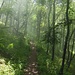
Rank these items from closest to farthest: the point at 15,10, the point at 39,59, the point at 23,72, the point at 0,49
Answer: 1. the point at 23,72
2. the point at 0,49
3. the point at 39,59
4. the point at 15,10

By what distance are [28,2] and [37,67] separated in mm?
24550

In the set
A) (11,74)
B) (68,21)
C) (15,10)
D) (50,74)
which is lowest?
(50,74)

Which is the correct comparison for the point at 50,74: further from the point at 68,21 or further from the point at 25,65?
the point at 68,21

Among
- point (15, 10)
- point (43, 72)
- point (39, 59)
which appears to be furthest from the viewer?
point (15, 10)

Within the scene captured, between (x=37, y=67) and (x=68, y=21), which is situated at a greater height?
(x=68, y=21)

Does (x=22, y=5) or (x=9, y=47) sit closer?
(x=9, y=47)

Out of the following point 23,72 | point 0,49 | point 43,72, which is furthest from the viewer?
point 0,49

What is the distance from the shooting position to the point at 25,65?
877 inches

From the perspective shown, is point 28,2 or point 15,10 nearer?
point 28,2

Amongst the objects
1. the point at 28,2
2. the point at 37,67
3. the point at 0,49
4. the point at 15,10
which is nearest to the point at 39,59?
the point at 37,67

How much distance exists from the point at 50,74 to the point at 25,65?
3240 mm

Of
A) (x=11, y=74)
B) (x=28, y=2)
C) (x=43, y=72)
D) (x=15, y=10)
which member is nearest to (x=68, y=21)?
(x=43, y=72)

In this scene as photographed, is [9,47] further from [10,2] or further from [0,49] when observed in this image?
[10,2]

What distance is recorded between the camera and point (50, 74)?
21.5m
